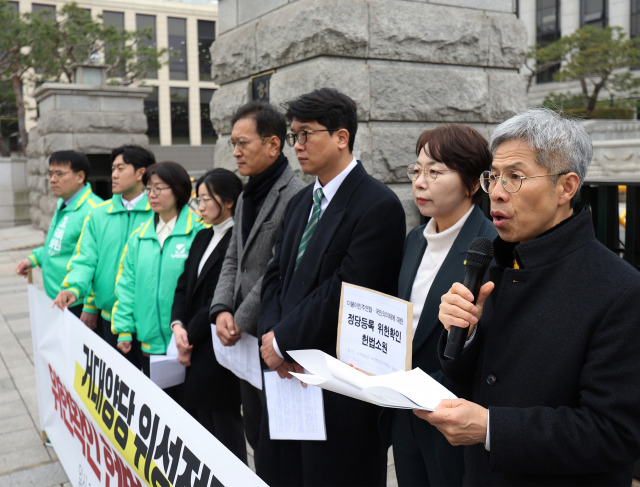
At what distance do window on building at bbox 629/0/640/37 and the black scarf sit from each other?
134 feet

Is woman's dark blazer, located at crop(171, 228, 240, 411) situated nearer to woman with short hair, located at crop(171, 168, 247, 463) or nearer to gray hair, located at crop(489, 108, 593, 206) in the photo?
woman with short hair, located at crop(171, 168, 247, 463)

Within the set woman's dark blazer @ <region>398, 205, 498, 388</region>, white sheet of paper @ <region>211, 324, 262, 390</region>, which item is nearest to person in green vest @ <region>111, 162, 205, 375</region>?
white sheet of paper @ <region>211, 324, 262, 390</region>

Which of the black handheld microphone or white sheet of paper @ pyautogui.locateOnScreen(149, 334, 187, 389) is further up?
the black handheld microphone

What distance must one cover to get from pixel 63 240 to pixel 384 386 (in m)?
4.04

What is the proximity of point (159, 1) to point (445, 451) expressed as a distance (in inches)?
1787

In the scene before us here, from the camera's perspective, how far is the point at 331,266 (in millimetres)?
2896

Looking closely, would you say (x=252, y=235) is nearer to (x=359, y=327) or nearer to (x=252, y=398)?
(x=252, y=398)

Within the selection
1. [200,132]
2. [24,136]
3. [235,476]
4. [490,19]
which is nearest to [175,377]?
[235,476]

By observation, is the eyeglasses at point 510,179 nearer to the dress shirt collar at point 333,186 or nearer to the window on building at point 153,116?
the dress shirt collar at point 333,186

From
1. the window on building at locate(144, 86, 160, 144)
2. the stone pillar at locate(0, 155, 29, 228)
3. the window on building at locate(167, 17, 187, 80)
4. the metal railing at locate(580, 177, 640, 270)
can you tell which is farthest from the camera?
the window on building at locate(167, 17, 187, 80)

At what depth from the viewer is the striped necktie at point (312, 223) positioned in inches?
119

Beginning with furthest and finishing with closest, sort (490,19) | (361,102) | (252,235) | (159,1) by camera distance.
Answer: (159,1), (490,19), (361,102), (252,235)

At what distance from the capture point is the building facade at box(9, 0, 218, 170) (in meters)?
42.3

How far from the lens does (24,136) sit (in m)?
26.8
